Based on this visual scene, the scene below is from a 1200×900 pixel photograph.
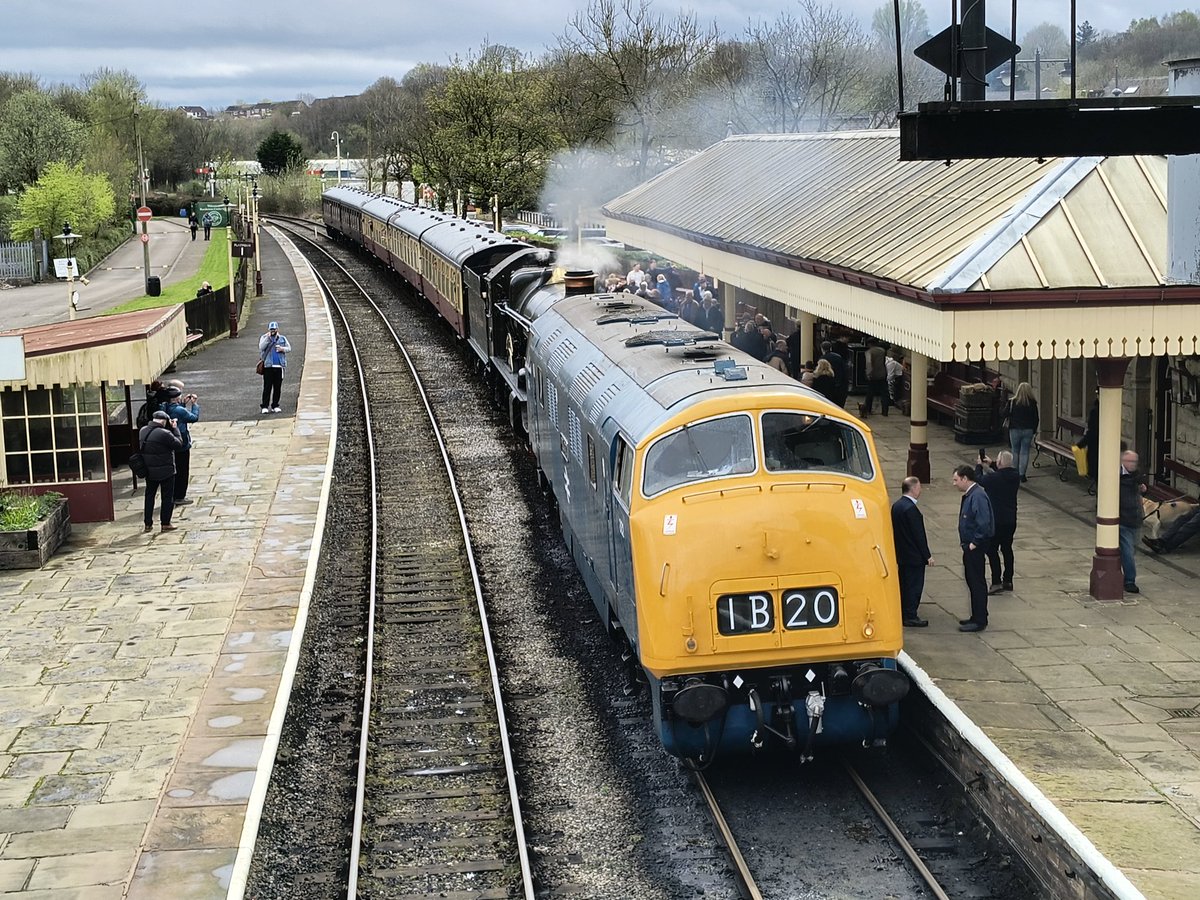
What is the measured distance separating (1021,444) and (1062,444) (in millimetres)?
1891

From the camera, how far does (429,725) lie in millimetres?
11203

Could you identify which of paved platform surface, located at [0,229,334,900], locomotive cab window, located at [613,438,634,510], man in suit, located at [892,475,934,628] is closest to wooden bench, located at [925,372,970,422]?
paved platform surface, located at [0,229,334,900]

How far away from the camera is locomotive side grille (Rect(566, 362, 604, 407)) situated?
1267 centimetres

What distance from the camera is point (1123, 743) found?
380 inches

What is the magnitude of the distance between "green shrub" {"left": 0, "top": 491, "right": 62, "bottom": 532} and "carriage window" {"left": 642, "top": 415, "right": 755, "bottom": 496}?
8830mm

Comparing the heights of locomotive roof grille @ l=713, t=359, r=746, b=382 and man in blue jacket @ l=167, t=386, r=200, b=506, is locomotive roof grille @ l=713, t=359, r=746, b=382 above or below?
above

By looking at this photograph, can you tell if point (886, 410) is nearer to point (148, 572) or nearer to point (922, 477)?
point (922, 477)

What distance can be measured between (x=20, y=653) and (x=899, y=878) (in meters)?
8.12

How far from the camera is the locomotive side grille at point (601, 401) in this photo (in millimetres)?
11688

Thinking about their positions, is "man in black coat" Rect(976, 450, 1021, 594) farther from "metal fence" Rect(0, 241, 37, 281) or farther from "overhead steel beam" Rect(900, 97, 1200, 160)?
"metal fence" Rect(0, 241, 37, 281)

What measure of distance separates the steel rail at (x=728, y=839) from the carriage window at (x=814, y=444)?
2.24 m

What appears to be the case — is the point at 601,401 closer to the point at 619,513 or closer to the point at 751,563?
the point at 619,513

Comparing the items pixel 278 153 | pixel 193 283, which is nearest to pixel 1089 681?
pixel 193 283

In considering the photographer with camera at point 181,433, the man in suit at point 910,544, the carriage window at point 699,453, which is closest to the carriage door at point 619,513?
the carriage window at point 699,453
